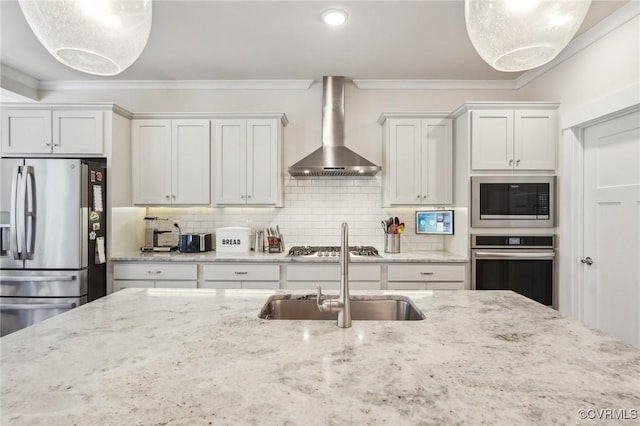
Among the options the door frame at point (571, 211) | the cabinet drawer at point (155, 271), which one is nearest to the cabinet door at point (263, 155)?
the cabinet drawer at point (155, 271)

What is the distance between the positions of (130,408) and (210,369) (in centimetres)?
21

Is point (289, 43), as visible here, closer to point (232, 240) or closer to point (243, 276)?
point (232, 240)

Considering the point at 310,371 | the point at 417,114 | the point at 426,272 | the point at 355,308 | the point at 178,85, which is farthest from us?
the point at 178,85

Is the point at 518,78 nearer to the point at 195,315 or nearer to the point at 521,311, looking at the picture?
the point at 521,311

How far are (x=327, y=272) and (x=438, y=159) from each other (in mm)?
1565

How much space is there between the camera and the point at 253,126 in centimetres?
343

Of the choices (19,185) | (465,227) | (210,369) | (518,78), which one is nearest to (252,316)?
(210,369)

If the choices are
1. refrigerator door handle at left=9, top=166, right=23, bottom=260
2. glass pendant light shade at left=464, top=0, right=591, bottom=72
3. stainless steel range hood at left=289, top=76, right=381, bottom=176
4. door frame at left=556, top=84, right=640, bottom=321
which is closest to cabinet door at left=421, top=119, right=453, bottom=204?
stainless steel range hood at left=289, top=76, right=381, bottom=176

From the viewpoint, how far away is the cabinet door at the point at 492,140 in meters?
3.03

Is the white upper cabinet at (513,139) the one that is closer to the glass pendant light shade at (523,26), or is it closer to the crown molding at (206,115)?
the crown molding at (206,115)

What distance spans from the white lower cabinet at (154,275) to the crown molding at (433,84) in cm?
259

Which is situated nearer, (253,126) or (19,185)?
(19,185)

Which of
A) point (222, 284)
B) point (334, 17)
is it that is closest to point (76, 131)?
point (222, 284)

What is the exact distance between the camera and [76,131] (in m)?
3.15
